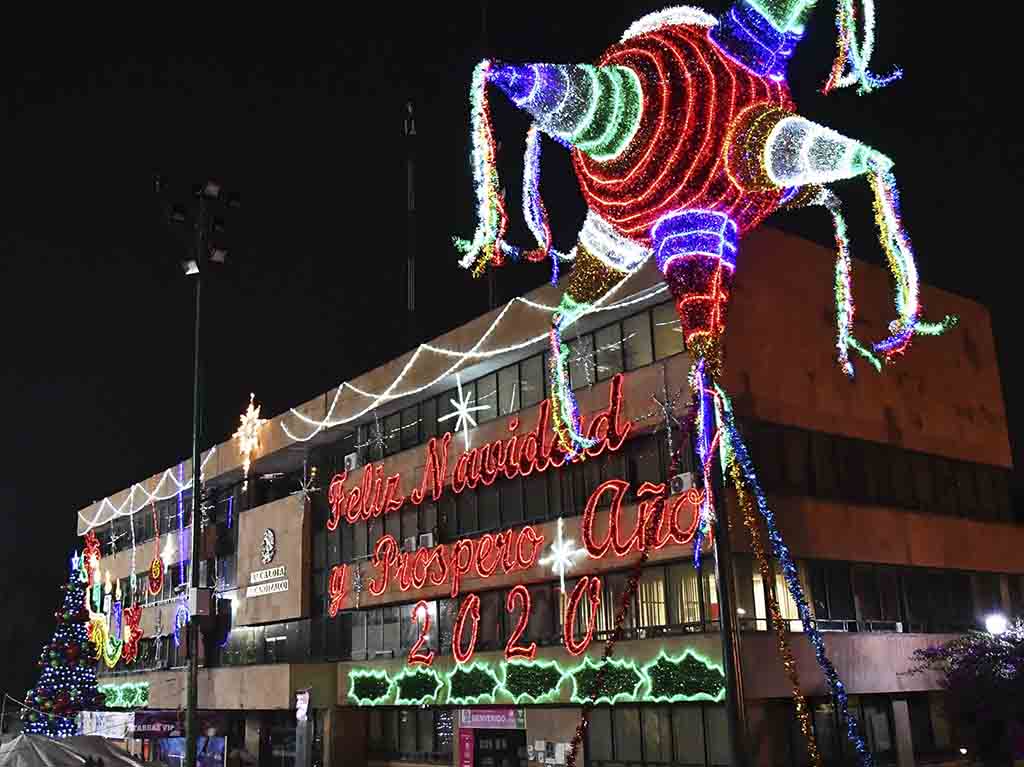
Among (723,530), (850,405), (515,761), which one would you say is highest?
(850,405)

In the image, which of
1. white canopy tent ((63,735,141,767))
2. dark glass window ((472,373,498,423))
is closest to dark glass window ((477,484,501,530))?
dark glass window ((472,373,498,423))

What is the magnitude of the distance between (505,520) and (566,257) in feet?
31.3

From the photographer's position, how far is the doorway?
107ft

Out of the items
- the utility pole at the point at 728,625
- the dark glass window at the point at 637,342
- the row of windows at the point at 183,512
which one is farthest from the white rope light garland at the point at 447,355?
the utility pole at the point at 728,625

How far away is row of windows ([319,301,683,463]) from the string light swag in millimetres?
4569

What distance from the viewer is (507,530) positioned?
33.0 metres

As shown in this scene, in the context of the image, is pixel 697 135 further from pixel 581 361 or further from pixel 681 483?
pixel 581 361

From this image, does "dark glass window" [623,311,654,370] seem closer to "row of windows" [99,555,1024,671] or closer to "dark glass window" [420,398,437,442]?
"row of windows" [99,555,1024,671]

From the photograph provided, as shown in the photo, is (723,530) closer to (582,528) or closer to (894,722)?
(582,528)

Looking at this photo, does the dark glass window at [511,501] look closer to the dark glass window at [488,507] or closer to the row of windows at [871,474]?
the dark glass window at [488,507]

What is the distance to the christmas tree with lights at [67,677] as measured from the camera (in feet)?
187

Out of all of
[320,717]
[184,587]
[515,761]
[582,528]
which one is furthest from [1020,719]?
[184,587]

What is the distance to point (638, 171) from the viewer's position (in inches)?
875

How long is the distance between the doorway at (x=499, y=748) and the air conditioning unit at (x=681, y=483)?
9883 mm
